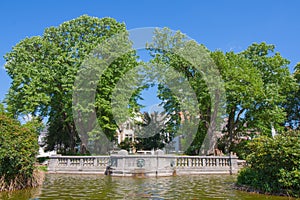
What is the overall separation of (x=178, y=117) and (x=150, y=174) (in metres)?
12.7

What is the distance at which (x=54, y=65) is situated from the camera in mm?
26109

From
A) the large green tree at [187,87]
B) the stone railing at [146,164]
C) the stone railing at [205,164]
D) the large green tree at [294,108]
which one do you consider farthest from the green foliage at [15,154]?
the large green tree at [294,108]

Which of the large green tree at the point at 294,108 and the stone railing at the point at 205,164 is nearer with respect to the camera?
the stone railing at the point at 205,164

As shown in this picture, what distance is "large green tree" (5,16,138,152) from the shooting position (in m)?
25.5

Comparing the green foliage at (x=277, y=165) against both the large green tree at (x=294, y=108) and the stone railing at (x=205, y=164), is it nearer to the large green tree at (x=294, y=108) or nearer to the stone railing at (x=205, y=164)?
the stone railing at (x=205, y=164)

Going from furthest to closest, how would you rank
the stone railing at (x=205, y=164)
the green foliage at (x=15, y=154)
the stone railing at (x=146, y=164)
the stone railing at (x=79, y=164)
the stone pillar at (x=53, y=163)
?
the stone pillar at (x=53, y=163) → the stone railing at (x=79, y=164) → the stone railing at (x=205, y=164) → the stone railing at (x=146, y=164) → the green foliage at (x=15, y=154)

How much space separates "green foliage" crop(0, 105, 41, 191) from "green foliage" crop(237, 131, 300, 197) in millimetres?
8131

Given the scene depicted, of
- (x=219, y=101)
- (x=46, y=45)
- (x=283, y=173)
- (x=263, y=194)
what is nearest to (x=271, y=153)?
(x=283, y=173)

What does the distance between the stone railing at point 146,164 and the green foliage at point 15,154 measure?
7214 millimetres

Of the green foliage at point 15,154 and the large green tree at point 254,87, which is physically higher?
the large green tree at point 254,87

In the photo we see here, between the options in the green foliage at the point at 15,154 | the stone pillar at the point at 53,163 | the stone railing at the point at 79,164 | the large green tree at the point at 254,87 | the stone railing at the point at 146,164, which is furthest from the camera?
the large green tree at the point at 254,87

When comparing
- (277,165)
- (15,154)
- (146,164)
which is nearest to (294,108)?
(146,164)

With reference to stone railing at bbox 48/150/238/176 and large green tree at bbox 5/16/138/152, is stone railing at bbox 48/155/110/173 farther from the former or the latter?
large green tree at bbox 5/16/138/152

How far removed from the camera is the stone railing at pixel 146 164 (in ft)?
57.3
